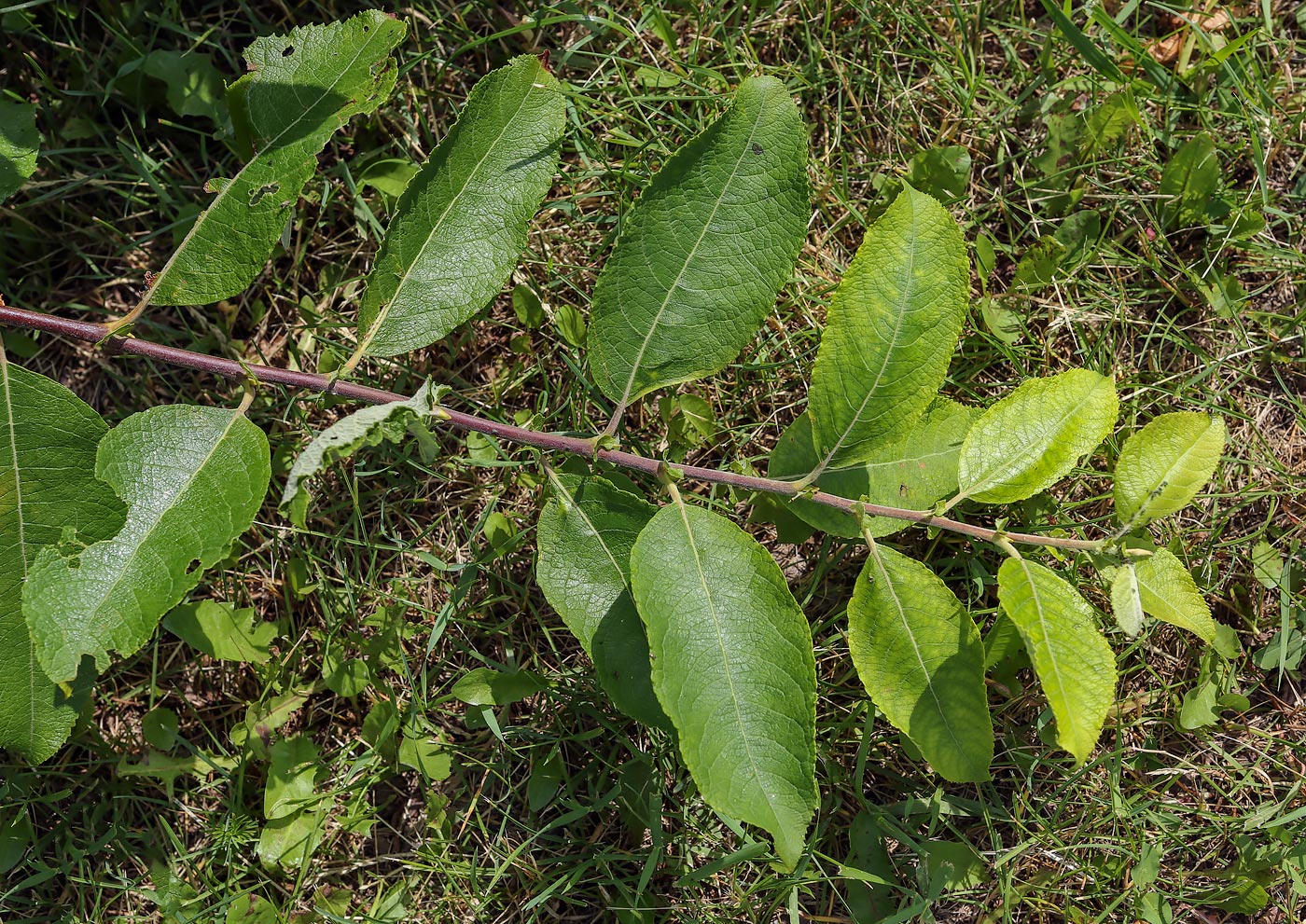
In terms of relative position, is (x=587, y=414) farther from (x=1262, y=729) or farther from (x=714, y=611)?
(x=1262, y=729)

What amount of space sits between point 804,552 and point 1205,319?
137cm

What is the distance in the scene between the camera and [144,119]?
2830 millimetres

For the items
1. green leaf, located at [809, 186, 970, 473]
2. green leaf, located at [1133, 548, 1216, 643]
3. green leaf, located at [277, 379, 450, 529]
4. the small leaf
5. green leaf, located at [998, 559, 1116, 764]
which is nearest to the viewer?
green leaf, located at [277, 379, 450, 529]

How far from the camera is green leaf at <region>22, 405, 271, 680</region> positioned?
6.72 ft

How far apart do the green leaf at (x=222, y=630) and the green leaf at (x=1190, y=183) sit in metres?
2.85

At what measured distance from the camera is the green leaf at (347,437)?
170 centimetres

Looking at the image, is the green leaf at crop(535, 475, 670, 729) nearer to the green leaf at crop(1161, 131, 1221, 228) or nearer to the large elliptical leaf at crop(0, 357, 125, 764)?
the large elliptical leaf at crop(0, 357, 125, 764)

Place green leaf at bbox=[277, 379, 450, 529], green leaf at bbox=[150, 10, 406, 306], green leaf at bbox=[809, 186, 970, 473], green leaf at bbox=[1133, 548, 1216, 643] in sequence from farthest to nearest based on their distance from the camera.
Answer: green leaf at bbox=[1133, 548, 1216, 643] < green leaf at bbox=[150, 10, 406, 306] < green leaf at bbox=[809, 186, 970, 473] < green leaf at bbox=[277, 379, 450, 529]

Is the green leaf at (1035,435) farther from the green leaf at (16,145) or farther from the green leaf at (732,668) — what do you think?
the green leaf at (16,145)

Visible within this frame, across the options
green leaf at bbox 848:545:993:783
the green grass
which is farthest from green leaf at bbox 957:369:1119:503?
the green grass

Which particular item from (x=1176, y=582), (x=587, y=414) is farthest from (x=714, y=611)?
(x=1176, y=582)

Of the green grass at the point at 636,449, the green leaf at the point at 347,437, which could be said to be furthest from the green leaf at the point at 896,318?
the green leaf at the point at 347,437

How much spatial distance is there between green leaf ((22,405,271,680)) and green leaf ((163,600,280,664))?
664 millimetres

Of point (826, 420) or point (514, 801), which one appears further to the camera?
point (514, 801)
